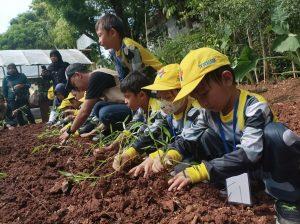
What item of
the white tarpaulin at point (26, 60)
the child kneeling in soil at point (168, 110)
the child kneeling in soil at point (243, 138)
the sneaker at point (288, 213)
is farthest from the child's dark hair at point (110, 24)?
the white tarpaulin at point (26, 60)

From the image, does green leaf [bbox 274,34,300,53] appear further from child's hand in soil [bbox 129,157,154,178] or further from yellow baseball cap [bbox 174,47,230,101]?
yellow baseball cap [bbox 174,47,230,101]

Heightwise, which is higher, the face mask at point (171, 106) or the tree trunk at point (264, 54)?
the face mask at point (171, 106)

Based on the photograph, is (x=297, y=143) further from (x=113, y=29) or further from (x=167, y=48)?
(x=167, y=48)

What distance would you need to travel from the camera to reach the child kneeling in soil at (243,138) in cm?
165

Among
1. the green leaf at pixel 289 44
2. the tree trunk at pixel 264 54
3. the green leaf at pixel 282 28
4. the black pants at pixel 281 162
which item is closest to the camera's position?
the black pants at pixel 281 162

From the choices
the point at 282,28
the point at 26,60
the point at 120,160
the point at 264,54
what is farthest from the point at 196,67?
the point at 26,60

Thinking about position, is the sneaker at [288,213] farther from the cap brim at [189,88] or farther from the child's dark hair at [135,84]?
the child's dark hair at [135,84]

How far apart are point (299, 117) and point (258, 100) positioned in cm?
217

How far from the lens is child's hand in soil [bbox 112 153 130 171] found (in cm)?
239

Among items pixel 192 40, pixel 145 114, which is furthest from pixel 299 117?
pixel 192 40

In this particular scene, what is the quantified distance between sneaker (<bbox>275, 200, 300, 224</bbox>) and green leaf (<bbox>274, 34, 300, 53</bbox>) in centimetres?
441

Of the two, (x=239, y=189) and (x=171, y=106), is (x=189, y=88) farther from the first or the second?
(x=171, y=106)

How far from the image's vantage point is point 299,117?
373cm

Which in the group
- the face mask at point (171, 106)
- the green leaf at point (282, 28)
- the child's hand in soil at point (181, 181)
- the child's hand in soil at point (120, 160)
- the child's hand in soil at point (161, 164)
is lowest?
the child's hand in soil at point (120, 160)
